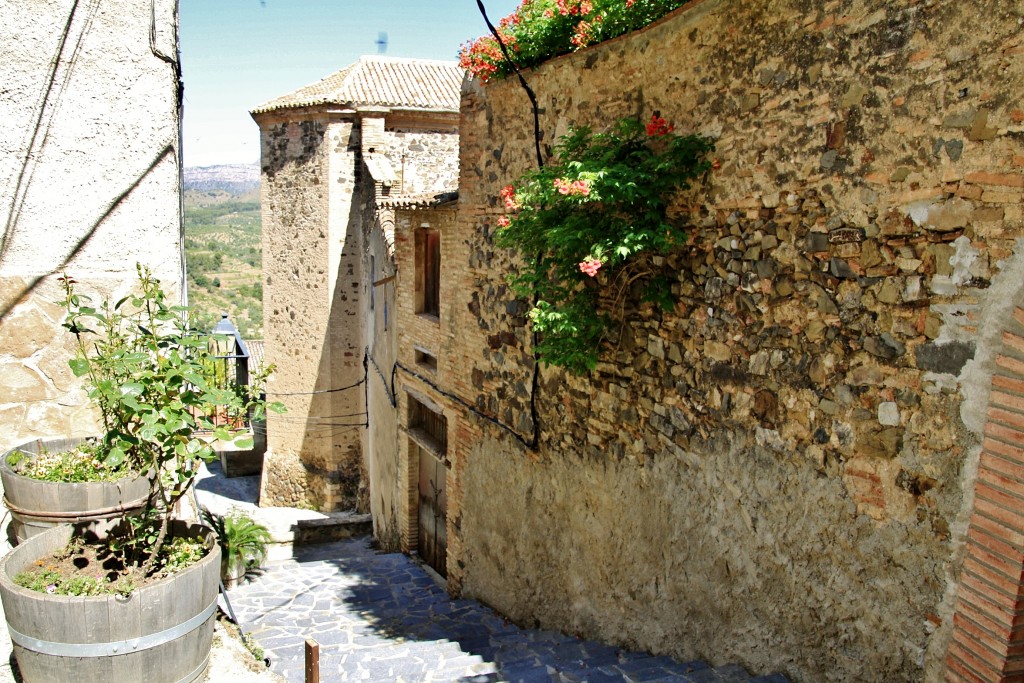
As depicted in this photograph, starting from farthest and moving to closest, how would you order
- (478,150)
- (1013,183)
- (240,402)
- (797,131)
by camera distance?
(478,150)
(797,131)
(240,402)
(1013,183)

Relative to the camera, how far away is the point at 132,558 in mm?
3510

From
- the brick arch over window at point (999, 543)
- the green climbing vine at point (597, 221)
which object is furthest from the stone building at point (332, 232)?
the brick arch over window at point (999, 543)

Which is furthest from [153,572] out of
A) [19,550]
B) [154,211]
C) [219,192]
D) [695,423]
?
[219,192]

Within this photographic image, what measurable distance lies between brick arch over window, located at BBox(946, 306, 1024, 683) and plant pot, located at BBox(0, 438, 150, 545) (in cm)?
362

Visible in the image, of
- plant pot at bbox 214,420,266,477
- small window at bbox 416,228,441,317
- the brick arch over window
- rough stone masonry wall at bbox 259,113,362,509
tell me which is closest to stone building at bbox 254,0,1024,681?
the brick arch over window

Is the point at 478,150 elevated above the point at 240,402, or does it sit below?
above

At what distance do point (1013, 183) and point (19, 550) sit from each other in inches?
168

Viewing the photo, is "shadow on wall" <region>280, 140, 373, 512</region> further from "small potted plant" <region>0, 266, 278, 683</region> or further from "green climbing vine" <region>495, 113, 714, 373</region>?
"small potted plant" <region>0, 266, 278, 683</region>

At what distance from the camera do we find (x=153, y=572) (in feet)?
11.3

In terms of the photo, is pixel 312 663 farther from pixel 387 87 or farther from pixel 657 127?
pixel 387 87

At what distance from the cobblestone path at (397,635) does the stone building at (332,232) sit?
506 cm

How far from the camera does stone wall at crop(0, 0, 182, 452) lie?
3914 mm

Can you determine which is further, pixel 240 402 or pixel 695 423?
pixel 695 423

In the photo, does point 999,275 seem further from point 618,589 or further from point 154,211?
point 154,211
